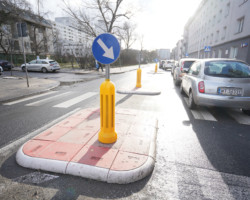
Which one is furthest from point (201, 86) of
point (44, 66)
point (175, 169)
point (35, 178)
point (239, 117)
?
point (44, 66)

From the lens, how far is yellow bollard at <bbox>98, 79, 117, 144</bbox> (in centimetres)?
275

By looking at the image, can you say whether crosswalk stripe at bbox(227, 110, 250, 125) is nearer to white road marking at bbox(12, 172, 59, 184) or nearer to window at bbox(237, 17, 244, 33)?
white road marking at bbox(12, 172, 59, 184)

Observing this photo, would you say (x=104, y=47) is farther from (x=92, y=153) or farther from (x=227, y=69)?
(x=227, y=69)

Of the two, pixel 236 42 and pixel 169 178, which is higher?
pixel 236 42

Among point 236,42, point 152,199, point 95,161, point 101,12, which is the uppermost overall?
point 101,12

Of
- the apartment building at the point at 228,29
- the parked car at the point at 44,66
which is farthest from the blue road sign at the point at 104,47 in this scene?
the apartment building at the point at 228,29

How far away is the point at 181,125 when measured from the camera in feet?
13.7

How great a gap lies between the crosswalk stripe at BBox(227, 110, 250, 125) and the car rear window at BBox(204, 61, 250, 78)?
3.91 ft

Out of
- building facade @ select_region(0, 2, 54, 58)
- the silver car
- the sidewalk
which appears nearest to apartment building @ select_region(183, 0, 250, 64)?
the silver car

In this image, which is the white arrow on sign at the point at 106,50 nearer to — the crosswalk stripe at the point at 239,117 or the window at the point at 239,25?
the crosswalk stripe at the point at 239,117

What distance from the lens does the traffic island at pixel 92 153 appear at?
7.39ft

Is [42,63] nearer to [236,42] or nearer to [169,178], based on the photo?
[169,178]

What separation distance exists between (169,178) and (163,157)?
1.66 feet

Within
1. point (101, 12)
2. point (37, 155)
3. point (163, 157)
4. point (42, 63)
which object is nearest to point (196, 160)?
point (163, 157)
